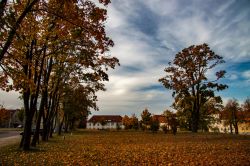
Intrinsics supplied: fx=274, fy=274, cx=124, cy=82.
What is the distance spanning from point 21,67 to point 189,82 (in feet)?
101

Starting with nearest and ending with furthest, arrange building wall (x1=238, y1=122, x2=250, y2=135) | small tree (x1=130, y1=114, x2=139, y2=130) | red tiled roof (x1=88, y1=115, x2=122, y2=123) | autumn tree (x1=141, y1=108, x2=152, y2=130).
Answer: autumn tree (x1=141, y1=108, x2=152, y2=130)
building wall (x1=238, y1=122, x2=250, y2=135)
small tree (x1=130, y1=114, x2=139, y2=130)
red tiled roof (x1=88, y1=115, x2=122, y2=123)

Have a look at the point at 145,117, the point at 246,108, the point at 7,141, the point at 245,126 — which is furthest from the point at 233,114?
the point at 7,141

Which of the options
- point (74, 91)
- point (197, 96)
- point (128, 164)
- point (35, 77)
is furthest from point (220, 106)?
point (128, 164)

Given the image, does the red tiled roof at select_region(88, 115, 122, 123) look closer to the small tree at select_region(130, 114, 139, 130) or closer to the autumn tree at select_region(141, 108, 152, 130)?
the small tree at select_region(130, 114, 139, 130)

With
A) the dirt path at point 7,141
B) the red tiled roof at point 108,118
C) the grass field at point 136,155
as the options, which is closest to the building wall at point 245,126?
the dirt path at point 7,141

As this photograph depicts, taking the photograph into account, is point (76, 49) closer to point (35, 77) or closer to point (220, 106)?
point (35, 77)

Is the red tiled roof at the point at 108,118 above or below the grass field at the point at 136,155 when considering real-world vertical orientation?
above

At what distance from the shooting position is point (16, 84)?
16141 millimetres

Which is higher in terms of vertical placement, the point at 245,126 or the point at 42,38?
the point at 42,38

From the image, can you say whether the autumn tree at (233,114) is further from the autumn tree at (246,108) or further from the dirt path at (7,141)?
the dirt path at (7,141)

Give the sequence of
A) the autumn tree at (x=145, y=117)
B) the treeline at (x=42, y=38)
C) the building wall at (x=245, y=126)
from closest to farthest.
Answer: the treeline at (x=42, y=38) → the autumn tree at (x=145, y=117) → the building wall at (x=245, y=126)

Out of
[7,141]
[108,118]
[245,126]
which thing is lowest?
[7,141]

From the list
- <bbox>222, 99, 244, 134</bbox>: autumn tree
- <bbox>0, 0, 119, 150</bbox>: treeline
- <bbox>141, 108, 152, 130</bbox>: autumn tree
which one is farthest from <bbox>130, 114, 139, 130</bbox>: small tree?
<bbox>0, 0, 119, 150</bbox>: treeline

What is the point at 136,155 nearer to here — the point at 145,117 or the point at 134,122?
the point at 145,117
